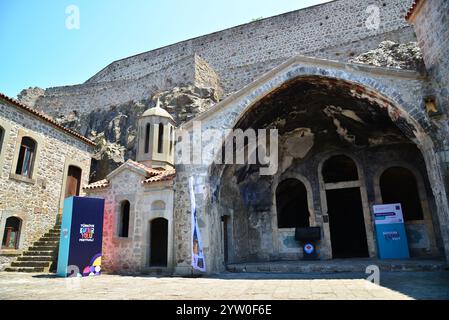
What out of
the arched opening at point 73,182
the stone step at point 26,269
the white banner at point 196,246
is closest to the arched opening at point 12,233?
the stone step at point 26,269

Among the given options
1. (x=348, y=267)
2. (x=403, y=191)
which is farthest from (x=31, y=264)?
(x=403, y=191)

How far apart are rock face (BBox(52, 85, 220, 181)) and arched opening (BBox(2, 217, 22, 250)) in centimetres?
765

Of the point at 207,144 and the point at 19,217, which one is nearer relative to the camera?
the point at 207,144

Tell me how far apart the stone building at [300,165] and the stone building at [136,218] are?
45 mm

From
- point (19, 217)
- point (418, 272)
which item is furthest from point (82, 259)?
point (418, 272)

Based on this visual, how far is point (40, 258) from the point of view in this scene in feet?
40.7

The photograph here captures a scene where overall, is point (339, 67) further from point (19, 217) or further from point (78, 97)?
point (78, 97)

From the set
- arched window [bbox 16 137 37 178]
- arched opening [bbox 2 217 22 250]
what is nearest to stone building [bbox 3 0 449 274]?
arched window [bbox 16 137 37 178]

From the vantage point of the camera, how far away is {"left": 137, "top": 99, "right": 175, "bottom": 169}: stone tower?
1603 centimetres

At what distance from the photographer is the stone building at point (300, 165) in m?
9.06

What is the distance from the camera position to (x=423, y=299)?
479 cm

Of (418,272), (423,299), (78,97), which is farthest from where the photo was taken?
(78,97)

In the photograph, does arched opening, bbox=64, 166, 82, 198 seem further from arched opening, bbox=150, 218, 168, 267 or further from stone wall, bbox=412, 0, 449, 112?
stone wall, bbox=412, 0, 449, 112

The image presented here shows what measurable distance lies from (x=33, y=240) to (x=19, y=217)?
53.0 inches
